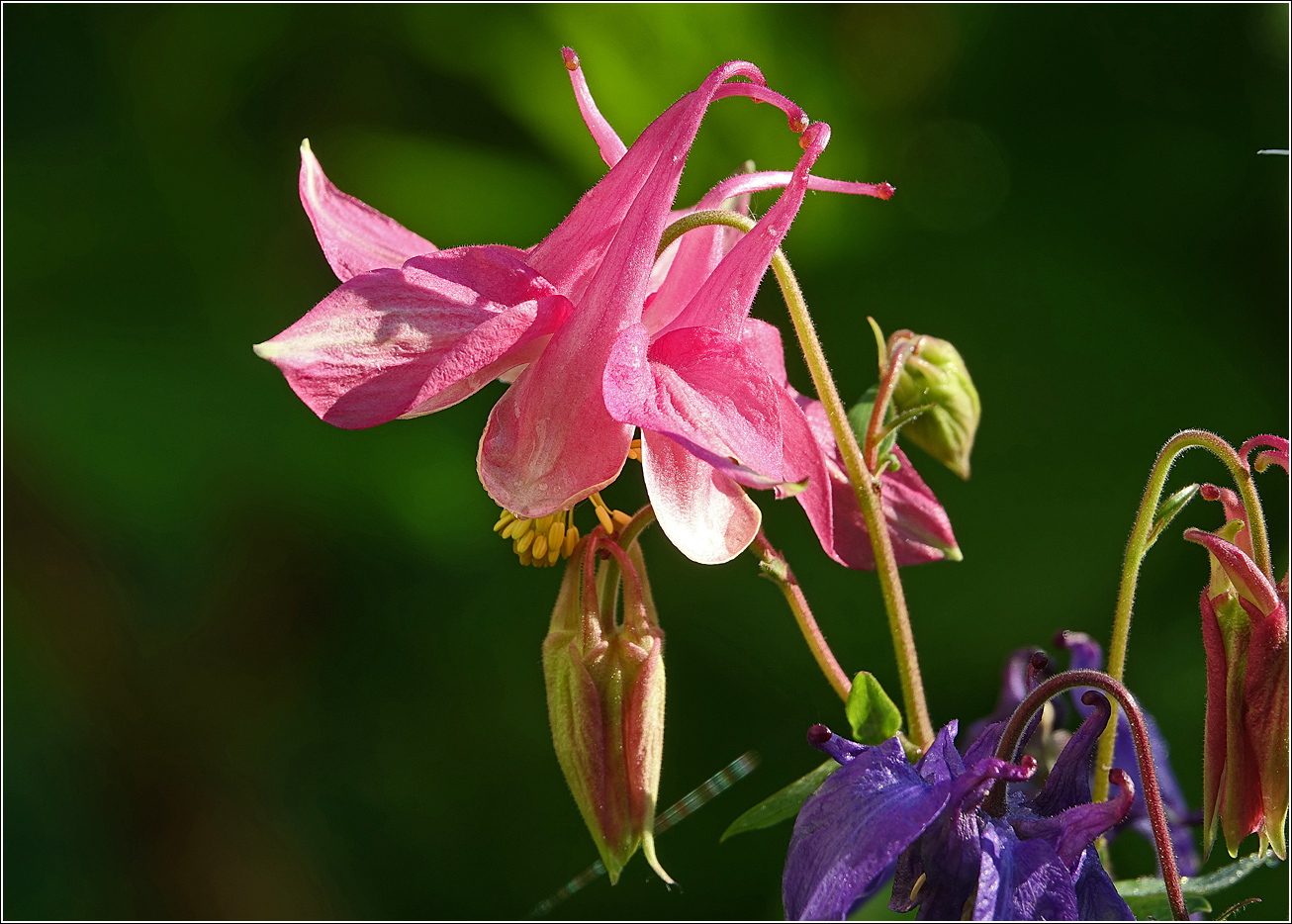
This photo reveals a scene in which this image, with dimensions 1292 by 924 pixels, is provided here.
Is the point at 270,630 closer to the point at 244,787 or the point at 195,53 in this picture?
the point at 244,787

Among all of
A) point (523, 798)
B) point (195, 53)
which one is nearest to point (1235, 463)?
point (523, 798)

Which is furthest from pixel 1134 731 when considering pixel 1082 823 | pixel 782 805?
pixel 782 805

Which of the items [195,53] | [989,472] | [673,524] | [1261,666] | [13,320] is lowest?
[989,472]

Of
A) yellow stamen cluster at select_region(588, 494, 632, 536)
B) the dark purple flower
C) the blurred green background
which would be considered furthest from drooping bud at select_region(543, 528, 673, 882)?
the blurred green background

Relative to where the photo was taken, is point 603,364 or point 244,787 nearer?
point 603,364

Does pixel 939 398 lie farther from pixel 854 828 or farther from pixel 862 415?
pixel 854 828

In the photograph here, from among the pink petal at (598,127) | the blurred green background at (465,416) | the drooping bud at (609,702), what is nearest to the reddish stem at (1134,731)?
the drooping bud at (609,702)

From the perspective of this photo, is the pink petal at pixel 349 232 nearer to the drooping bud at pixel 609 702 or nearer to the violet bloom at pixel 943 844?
the drooping bud at pixel 609 702
